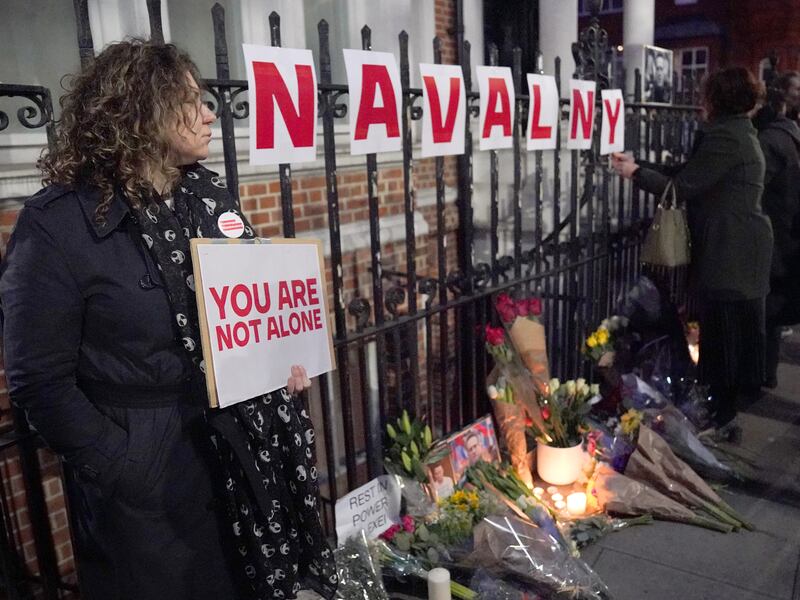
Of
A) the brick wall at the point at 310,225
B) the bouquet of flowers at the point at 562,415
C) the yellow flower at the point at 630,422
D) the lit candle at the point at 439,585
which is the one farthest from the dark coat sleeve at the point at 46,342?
the yellow flower at the point at 630,422

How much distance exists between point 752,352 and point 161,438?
10.8ft

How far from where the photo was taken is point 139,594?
5.56ft

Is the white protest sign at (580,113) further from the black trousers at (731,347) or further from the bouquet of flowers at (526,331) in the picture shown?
the black trousers at (731,347)

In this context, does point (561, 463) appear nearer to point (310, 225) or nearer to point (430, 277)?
point (430, 277)

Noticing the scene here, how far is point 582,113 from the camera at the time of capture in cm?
365

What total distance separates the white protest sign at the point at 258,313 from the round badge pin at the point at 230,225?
5 centimetres

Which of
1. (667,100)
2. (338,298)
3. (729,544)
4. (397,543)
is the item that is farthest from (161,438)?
(667,100)

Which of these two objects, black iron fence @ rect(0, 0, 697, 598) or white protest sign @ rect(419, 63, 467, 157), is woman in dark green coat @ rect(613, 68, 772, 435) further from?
white protest sign @ rect(419, 63, 467, 157)

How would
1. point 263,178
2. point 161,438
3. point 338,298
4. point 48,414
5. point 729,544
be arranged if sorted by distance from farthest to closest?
1. point 263,178
2. point 729,544
3. point 338,298
4. point 161,438
5. point 48,414

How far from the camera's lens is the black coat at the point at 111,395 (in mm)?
1442

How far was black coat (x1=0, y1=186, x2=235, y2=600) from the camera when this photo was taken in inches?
56.8

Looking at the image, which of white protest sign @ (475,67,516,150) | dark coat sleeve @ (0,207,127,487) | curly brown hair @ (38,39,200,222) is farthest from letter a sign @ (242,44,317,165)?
white protest sign @ (475,67,516,150)

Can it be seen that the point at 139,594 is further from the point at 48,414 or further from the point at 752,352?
the point at 752,352

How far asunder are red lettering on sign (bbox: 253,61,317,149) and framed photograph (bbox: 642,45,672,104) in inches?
138
